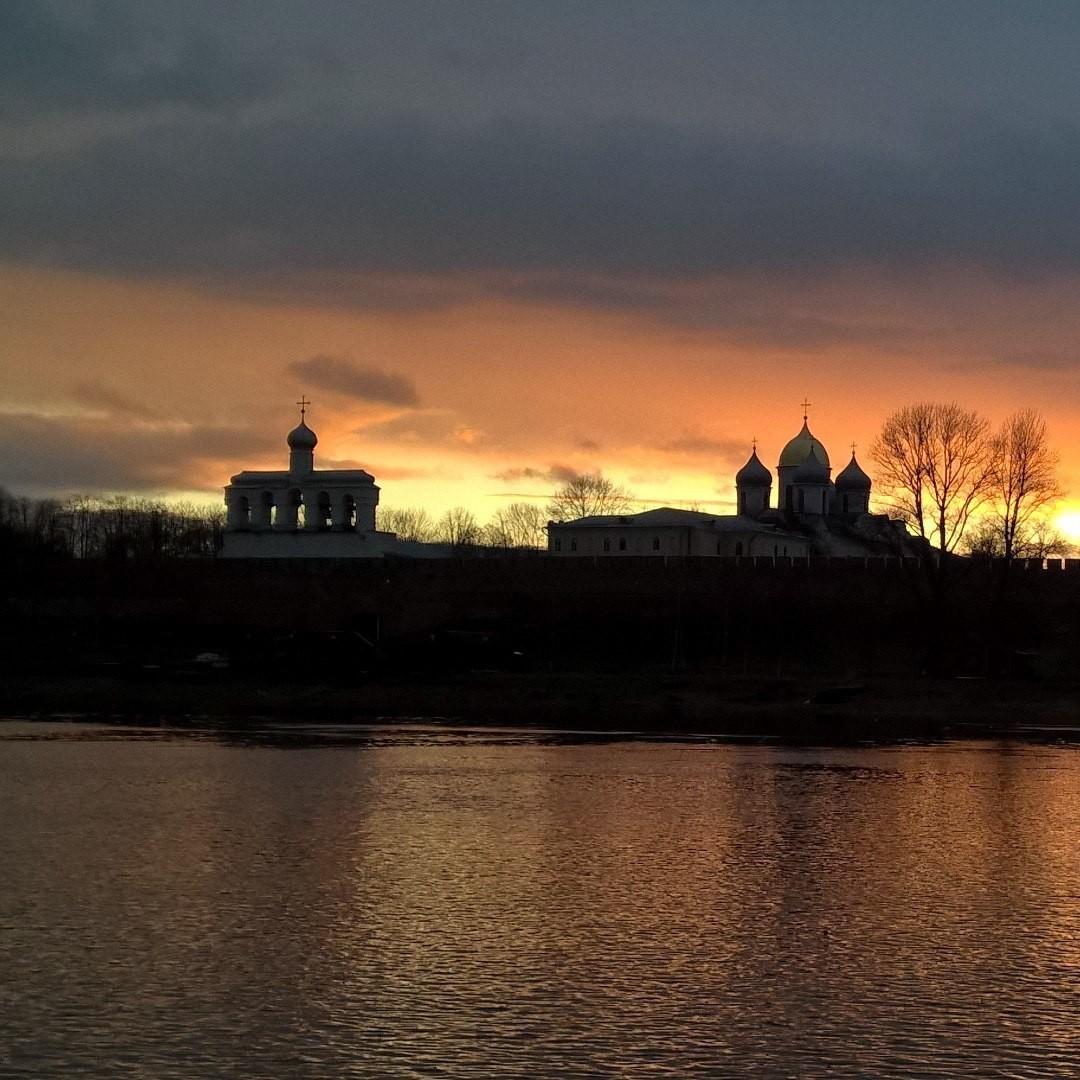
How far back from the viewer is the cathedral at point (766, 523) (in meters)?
60.5

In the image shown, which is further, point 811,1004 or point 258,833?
point 258,833

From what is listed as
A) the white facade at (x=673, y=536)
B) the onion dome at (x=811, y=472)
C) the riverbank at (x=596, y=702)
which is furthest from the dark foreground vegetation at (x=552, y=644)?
the onion dome at (x=811, y=472)

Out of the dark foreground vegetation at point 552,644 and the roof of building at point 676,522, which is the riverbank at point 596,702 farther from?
the roof of building at point 676,522

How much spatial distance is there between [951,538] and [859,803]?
1896cm

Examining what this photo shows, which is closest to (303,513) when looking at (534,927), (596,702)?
(596,702)

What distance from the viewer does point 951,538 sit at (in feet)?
109

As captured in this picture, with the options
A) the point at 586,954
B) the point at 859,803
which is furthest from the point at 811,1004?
the point at 859,803

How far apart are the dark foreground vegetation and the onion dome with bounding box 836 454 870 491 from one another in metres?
22.6

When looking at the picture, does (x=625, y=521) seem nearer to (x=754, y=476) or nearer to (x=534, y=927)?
(x=754, y=476)

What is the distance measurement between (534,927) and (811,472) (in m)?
55.0

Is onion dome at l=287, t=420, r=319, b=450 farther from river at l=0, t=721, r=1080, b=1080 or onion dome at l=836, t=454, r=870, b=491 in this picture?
river at l=0, t=721, r=1080, b=1080

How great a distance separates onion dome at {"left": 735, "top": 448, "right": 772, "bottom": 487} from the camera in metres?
64.6

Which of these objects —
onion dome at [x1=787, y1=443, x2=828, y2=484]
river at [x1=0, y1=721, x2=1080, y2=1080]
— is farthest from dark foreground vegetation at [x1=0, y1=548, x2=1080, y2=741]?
onion dome at [x1=787, y1=443, x2=828, y2=484]

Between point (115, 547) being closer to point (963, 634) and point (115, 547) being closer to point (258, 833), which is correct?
point (963, 634)
